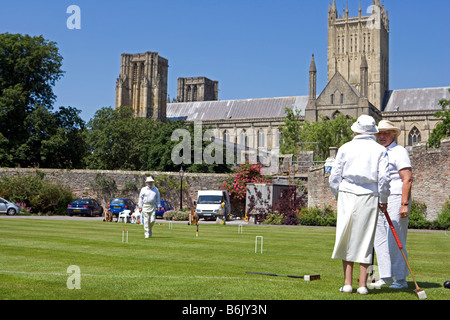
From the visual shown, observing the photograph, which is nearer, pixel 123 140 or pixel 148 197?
pixel 148 197

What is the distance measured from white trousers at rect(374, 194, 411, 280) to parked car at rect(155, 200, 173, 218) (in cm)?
2708

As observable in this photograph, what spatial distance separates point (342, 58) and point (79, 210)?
83.8 metres

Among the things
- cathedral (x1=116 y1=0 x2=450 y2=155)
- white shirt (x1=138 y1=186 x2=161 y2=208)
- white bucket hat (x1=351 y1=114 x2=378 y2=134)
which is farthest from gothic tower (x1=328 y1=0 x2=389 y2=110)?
white bucket hat (x1=351 y1=114 x2=378 y2=134)

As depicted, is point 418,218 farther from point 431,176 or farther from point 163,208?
point 163,208

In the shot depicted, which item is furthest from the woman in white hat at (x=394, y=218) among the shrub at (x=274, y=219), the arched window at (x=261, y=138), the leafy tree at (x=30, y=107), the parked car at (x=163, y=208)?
the arched window at (x=261, y=138)

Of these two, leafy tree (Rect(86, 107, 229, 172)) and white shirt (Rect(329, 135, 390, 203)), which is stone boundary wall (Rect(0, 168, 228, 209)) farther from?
white shirt (Rect(329, 135, 390, 203))

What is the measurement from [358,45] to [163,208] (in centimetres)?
8254

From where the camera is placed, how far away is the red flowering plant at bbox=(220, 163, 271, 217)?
36125 mm

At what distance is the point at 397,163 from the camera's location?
23.9ft

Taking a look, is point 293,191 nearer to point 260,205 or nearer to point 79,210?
point 260,205

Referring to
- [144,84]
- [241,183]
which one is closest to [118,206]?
[241,183]

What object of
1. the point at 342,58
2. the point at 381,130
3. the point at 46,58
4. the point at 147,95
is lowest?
the point at 381,130

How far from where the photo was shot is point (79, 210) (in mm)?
34031
